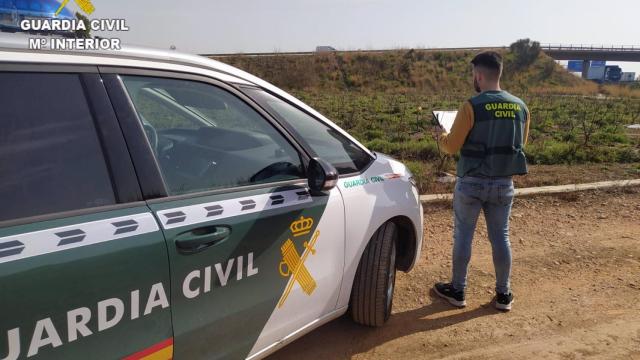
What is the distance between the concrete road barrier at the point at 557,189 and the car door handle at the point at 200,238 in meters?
4.05

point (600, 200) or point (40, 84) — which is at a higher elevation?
point (40, 84)

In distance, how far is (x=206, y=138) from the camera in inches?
102

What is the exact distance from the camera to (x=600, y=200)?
616 centimetres

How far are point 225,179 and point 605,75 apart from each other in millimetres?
88836

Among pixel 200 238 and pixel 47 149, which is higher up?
pixel 47 149

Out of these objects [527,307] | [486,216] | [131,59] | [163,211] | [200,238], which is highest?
[131,59]

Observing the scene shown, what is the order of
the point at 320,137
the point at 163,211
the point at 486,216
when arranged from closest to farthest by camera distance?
the point at 163,211
the point at 320,137
the point at 486,216

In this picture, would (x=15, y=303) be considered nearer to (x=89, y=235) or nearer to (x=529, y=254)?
(x=89, y=235)

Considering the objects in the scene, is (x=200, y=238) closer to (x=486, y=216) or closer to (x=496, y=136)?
(x=496, y=136)

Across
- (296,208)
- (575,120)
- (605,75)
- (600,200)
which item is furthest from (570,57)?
(296,208)

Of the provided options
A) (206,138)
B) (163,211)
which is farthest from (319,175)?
(163,211)

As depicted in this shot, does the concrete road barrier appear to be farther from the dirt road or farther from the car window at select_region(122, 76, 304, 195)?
the car window at select_region(122, 76, 304, 195)

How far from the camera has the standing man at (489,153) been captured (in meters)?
3.20

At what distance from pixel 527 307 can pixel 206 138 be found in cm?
271
